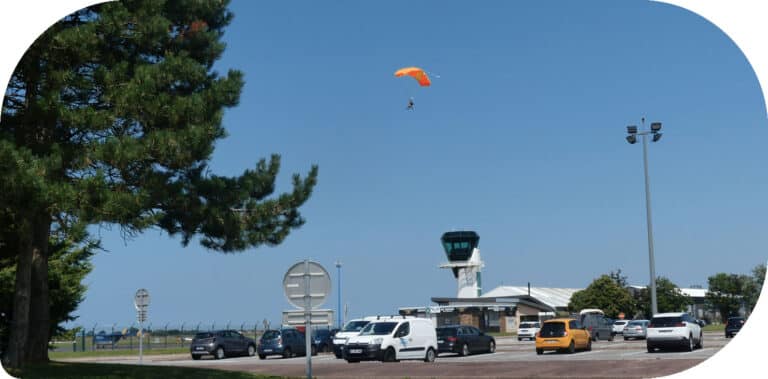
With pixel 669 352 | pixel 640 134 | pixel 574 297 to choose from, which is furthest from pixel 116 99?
pixel 574 297

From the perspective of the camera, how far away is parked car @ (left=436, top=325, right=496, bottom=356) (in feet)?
127

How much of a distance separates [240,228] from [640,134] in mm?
32692

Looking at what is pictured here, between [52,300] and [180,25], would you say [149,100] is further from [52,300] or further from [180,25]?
[52,300]

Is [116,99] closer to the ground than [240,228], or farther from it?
farther from it

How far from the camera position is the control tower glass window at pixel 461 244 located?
95938 mm

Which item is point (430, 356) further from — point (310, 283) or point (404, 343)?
point (310, 283)

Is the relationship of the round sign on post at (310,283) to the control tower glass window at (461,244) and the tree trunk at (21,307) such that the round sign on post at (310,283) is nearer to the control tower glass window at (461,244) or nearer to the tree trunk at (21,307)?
the tree trunk at (21,307)

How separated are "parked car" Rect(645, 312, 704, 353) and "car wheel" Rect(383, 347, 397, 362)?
32.1ft

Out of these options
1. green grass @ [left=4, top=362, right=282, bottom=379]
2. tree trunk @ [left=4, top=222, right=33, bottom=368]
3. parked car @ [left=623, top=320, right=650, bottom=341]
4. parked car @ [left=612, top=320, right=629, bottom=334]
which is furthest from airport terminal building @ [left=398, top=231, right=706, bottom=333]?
tree trunk @ [left=4, top=222, right=33, bottom=368]

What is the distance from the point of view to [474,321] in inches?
3248

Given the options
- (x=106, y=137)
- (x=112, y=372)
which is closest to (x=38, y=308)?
(x=112, y=372)

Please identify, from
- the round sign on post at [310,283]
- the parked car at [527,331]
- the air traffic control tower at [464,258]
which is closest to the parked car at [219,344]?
the parked car at [527,331]

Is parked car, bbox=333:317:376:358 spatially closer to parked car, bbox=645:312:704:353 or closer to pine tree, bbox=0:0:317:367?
parked car, bbox=645:312:704:353

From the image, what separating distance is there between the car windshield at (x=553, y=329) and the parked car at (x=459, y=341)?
3683 mm
